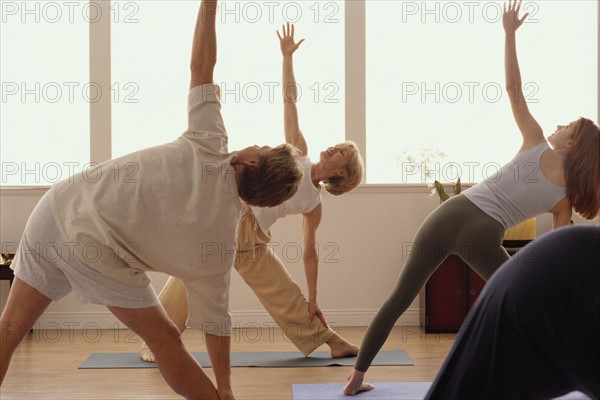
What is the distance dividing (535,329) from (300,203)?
7.36ft

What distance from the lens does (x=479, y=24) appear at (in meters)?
5.37

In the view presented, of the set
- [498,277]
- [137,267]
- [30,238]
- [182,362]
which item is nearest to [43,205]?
[30,238]

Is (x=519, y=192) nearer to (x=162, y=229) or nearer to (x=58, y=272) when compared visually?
(x=162, y=229)

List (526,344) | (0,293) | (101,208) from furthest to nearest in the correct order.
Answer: (0,293), (101,208), (526,344)

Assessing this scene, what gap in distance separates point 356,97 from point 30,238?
3.27 meters

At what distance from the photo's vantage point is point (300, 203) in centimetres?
359

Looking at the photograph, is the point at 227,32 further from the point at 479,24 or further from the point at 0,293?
the point at 0,293

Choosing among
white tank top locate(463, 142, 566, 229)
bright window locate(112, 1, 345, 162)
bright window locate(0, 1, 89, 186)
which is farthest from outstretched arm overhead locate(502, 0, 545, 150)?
bright window locate(0, 1, 89, 186)

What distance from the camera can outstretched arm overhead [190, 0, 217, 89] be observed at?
7.37ft

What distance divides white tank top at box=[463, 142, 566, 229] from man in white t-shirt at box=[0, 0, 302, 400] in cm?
96

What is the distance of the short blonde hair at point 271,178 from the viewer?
2148mm

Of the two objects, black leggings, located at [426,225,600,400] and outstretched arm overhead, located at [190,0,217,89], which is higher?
outstretched arm overhead, located at [190,0,217,89]

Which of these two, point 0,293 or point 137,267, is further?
point 0,293

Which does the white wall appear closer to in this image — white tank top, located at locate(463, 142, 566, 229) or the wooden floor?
the wooden floor
